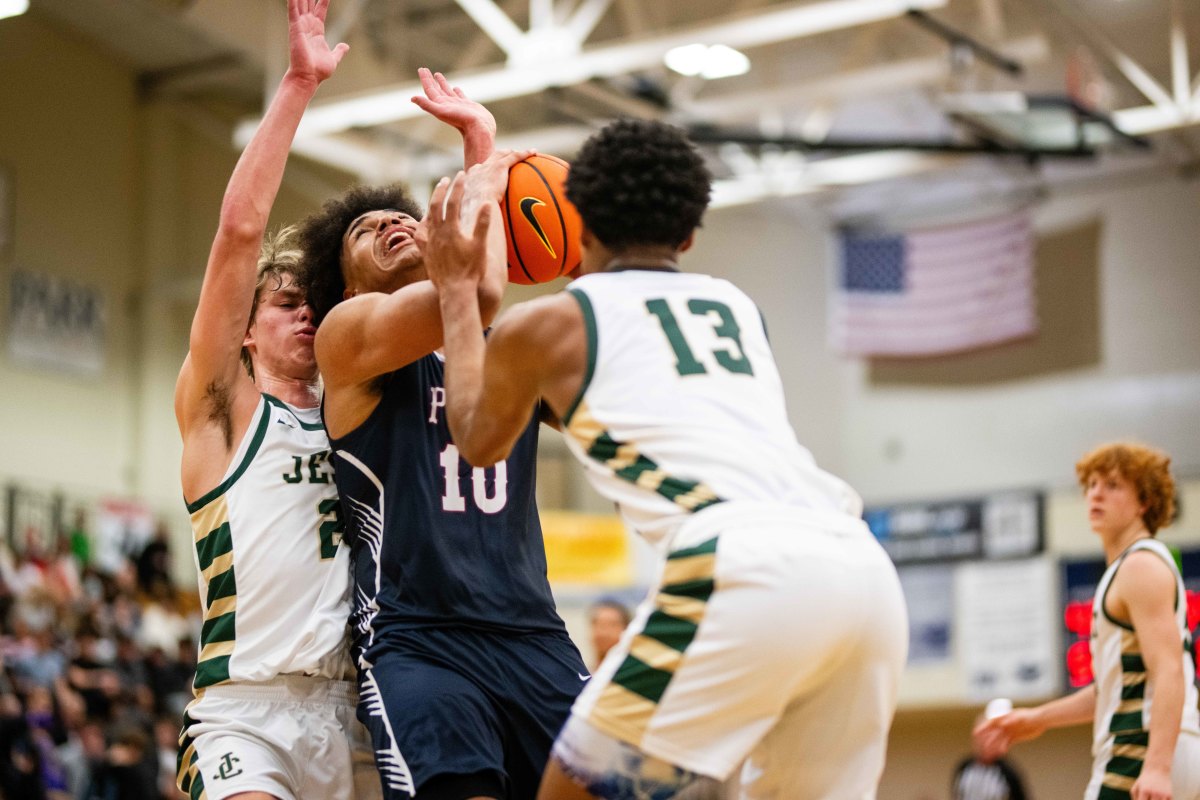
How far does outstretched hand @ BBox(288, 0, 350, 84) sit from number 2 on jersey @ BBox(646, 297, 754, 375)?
1516mm

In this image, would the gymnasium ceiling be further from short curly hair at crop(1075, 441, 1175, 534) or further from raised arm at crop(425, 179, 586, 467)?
raised arm at crop(425, 179, 586, 467)

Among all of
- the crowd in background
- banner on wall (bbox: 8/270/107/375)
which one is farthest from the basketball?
banner on wall (bbox: 8/270/107/375)

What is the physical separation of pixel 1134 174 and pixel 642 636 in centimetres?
1893

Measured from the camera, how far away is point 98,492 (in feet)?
60.0

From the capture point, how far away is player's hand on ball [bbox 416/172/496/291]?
3.54 m

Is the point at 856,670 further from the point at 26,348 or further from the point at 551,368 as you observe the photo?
the point at 26,348

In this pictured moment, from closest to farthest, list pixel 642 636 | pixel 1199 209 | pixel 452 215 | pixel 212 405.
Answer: pixel 642 636 → pixel 452 215 → pixel 212 405 → pixel 1199 209

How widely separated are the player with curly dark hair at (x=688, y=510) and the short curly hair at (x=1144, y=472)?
9.64 ft

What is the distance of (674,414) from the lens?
10.3 feet

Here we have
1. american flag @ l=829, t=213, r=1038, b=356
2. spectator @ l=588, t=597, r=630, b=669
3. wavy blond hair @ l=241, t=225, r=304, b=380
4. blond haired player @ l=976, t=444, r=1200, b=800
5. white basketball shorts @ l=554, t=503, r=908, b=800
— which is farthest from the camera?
american flag @ l=829, t=213, r=1038, b=356

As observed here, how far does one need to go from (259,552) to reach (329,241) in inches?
35.6

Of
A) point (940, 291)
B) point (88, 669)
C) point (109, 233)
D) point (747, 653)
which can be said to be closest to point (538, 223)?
point (747, 653)

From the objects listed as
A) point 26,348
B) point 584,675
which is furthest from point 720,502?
point 26,348

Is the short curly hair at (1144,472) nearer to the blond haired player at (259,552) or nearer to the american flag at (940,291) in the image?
the blond haired player at (259,552)
